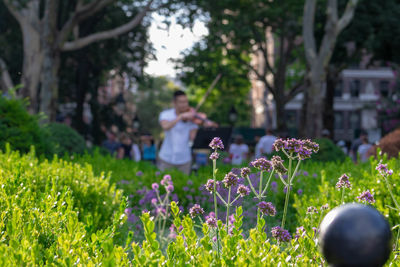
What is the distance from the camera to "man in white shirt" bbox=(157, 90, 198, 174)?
8.66 meters

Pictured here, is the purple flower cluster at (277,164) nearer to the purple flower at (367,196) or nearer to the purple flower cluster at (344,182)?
the purple flower cluster at (344,182)

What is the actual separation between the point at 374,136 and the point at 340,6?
6.55 m

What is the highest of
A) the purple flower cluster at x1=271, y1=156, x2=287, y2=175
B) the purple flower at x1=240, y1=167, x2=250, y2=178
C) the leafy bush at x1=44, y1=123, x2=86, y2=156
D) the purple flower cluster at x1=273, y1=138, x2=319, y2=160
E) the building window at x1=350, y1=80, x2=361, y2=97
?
the building window at x1=350, y1=80, x2=361, y2=97

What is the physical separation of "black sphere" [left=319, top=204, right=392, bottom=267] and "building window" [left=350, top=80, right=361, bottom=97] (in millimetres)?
60801

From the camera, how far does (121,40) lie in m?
27.0

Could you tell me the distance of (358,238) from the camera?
135 cm

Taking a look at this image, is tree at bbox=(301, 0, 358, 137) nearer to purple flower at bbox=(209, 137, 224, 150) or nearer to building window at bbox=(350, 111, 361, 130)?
purple flower at bbox=(209, 137, 224, 150)

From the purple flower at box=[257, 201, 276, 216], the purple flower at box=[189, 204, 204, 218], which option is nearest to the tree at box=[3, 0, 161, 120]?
the purple flower at box=[189, 204, 204, 218]

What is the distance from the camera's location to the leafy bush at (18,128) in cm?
804

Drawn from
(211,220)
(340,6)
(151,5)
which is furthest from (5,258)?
(340,6)

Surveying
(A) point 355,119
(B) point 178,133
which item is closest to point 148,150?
(B) point 178,133

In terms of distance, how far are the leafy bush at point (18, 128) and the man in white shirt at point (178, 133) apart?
6.60ft

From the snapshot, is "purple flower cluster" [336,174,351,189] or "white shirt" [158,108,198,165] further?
"white shirt" [158,108,198,165]

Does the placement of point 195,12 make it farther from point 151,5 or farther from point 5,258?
point 5,258
